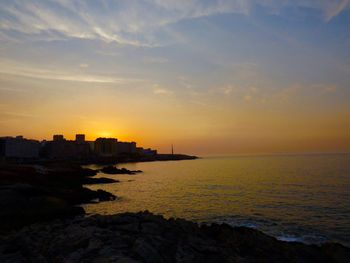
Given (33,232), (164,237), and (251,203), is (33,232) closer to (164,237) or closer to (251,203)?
(164,237)

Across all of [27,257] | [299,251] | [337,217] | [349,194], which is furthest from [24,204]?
[349,194]

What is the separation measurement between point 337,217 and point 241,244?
21.4m

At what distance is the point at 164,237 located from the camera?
18.9 m

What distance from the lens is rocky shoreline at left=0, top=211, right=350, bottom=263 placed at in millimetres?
16109

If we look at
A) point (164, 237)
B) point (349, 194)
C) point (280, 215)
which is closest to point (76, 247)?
point (164, 237)

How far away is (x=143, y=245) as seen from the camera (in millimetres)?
16609

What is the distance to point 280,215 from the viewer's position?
3891 cm

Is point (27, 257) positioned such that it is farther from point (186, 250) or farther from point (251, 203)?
point (251, 203)

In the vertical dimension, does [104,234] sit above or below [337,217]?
above

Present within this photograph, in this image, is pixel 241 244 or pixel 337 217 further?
pixel 337 217

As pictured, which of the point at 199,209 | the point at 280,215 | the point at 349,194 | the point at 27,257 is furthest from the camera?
the point at 349,194

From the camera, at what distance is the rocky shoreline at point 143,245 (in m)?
16.1

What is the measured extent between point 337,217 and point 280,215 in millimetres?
5870

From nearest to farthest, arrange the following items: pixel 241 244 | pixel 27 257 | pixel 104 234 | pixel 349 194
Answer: pixel 27 257 → pixel 104 234 → pixel 241 244 → pixel 349 194
